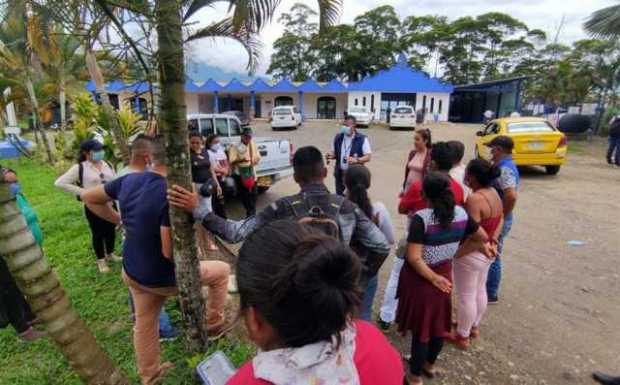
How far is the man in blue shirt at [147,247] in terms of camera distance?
2135 mm

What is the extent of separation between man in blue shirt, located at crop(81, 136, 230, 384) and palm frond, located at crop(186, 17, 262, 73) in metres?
0.74

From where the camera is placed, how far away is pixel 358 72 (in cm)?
4119

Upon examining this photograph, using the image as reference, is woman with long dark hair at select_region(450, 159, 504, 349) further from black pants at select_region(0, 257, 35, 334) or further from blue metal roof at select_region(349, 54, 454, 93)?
blue metal roof at select_region(349, 54, 454, 93)

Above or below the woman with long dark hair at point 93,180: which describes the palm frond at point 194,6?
above

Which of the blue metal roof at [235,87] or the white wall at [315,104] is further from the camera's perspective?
the white wall at [315,104]

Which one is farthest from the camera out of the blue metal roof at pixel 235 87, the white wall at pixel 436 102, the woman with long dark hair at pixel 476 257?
the blue metal roof at pixel 235 87

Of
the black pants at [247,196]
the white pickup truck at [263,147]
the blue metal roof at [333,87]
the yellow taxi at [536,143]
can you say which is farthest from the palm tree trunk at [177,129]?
the blue metal roof at [333,87]

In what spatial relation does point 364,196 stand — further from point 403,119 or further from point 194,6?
point 403,119

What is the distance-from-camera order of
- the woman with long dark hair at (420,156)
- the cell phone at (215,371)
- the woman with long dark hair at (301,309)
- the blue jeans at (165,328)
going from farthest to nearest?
the woman with long dark hair at (420,156), the blue jeans at (165,328), the cell phone at (215,371), the woman with long dark hair at (301,309)

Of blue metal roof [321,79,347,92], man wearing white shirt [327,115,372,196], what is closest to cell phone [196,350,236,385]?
man wearing white shirt [327,115,372,196]

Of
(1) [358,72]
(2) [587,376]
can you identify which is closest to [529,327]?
(2) [587,376]

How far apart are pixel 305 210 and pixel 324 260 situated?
3.66 feet

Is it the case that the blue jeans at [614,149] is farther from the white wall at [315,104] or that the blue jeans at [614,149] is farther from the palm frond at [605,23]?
the white wall at [315,104]

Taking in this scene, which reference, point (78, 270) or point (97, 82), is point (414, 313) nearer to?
point (78, 270)
